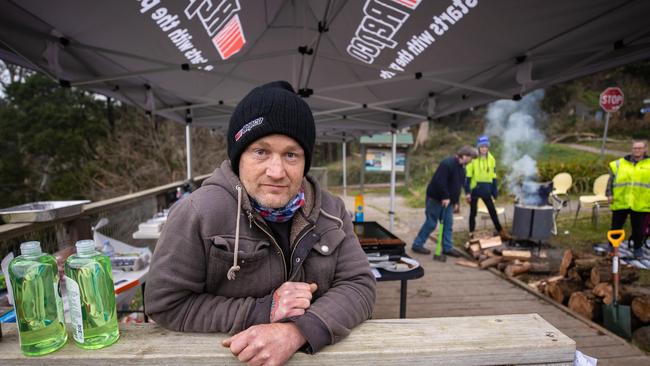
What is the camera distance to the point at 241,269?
1.04 metres

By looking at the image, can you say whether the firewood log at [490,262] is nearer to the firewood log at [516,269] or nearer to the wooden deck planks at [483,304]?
the wooden deck planks at [483,304]

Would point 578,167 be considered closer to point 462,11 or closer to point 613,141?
→ point 613,141

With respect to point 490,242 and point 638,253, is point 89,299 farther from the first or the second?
point 638,253

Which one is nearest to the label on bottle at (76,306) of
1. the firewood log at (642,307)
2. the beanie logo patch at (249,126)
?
the beanie logo patch at (249,126)

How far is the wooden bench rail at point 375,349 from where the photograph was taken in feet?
2.76

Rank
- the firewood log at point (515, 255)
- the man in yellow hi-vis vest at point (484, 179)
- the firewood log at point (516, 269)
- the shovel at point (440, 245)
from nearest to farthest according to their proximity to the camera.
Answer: the firewood log at point (516, 269), the firewood log at point (515, 255), the shovel at point (440, 245), the man in yellow hi-vis vest at point (484, 179)

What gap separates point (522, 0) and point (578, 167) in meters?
15.2

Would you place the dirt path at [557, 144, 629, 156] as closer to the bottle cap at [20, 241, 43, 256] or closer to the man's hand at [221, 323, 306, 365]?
the man's hand at [221, 323, 306, 365]

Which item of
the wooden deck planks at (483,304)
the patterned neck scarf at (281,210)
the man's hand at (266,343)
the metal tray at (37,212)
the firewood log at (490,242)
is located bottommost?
the wooden deck planks at (483,304)

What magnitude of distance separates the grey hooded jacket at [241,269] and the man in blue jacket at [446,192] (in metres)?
4.69

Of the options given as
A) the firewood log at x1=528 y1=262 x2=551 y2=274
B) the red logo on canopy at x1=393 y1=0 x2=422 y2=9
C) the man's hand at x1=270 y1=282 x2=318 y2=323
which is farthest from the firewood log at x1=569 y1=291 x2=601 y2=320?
the man's hand at x1=270 y1=282 x2=318 y2=323

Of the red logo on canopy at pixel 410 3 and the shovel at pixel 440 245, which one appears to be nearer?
the red logo on canopy at pixel 410 3

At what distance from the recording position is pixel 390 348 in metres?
0.89

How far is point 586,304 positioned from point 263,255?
417cm
